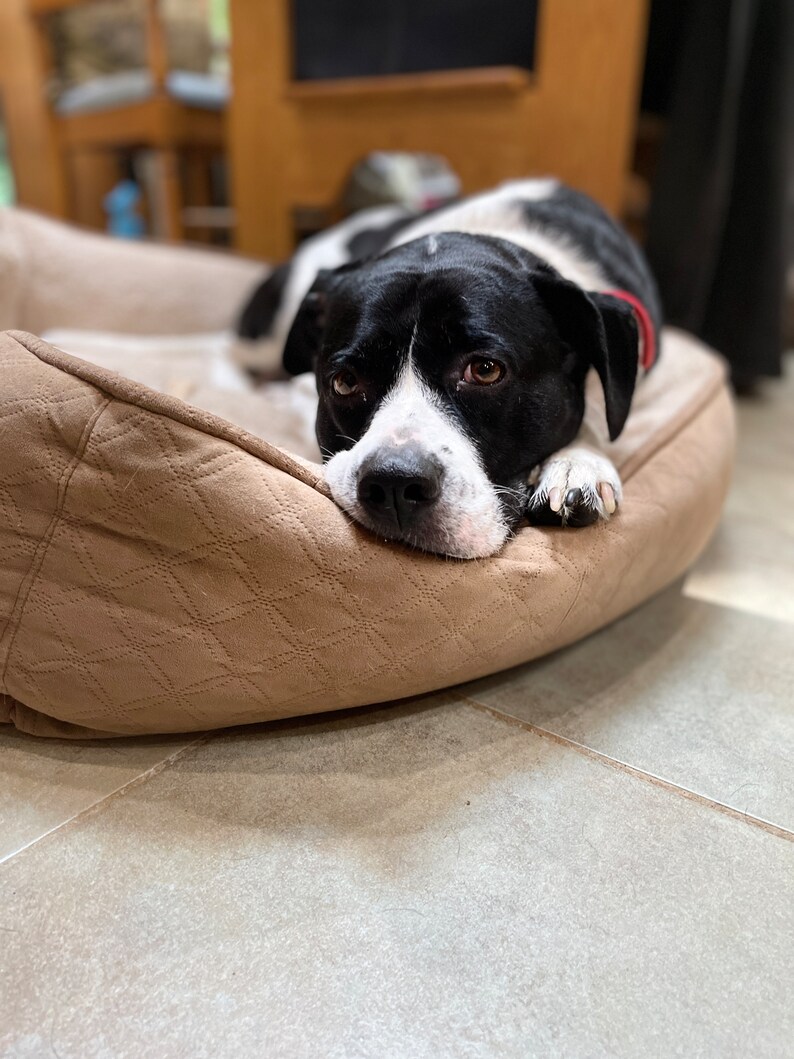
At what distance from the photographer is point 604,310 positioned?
1.32 meters

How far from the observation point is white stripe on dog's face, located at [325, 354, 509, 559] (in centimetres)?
112

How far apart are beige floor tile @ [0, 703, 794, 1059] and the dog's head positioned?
342mm

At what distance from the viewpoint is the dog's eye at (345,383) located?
1.31 metres

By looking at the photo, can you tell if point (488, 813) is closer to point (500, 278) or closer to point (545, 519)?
point (545, 519)

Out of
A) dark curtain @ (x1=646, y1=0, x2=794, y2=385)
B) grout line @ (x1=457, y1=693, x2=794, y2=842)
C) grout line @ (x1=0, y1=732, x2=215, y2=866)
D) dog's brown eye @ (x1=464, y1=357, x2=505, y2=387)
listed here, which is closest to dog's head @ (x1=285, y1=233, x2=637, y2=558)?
dog's brown eye @ (x1=464, y1=357, x2=505, y2=387)

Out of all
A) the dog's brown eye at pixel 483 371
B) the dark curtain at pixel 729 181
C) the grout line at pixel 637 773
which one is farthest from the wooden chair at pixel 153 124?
the grout line at pixel 637 773

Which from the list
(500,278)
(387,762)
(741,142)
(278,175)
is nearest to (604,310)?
(500,278)

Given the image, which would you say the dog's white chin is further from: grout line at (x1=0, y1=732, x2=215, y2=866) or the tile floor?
grout line at (x1=0, y1=732, x2=215, y2=866)

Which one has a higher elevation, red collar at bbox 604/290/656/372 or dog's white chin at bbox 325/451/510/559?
red collar at bbox 604/290/656/372

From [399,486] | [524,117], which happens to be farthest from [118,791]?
[524,117]

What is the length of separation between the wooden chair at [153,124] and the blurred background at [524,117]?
1cm

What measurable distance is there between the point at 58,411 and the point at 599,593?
31.7 inches

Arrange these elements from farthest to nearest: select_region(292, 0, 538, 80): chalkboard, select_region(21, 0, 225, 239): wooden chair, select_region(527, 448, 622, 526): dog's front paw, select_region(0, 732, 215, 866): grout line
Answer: select_region(21, 0, 225, 239): wooden chair < select_region(292, 0, 538, 80): chalkboard < select_region(527, 448, 622, 526): dog's front paw < select_region(0, 732, 215, 866): grout line

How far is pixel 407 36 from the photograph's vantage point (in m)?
2.88
